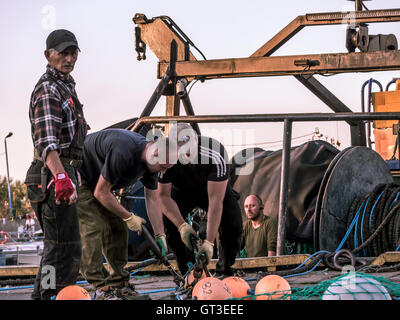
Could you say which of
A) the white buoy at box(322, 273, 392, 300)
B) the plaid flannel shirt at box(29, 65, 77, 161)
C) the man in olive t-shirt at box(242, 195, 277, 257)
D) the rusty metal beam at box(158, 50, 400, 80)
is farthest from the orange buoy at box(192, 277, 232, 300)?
the rusty metal beam at box(158, 50, 400, 80)

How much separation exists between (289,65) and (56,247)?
7.20m

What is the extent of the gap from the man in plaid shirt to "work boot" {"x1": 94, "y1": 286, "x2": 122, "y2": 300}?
2.51 feet

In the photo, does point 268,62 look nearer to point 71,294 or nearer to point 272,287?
point 272,287

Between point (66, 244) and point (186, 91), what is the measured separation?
257 inches

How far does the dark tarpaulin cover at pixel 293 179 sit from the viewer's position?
8.23 metres

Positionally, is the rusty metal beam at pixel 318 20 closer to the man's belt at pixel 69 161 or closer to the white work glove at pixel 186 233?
the white work glove at pixel 186 233

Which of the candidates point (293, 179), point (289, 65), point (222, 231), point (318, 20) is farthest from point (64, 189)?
point (318, 20)

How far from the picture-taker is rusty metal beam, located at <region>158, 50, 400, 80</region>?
986 centimetres

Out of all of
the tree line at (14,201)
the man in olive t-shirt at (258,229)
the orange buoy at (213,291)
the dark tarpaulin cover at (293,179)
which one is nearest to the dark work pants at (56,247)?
the orange buoy at (213,291)

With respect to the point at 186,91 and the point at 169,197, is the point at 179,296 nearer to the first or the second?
the point at 169,197

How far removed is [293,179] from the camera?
869cm

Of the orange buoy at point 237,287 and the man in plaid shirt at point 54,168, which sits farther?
the orange buoy at point 237,287

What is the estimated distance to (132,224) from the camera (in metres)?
4.65
